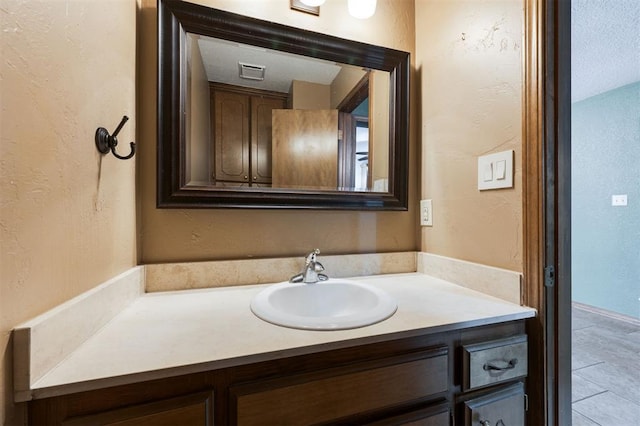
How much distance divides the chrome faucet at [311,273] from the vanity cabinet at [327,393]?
41cm

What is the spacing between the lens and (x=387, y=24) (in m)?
1.30

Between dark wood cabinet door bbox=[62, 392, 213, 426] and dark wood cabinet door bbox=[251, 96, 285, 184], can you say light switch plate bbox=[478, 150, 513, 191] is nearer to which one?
dark wood cabinet door bbox=[251, 96, 285, 184]

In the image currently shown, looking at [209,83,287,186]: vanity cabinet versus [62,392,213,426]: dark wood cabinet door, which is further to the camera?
[209,83,287,186]: vanity cabinet

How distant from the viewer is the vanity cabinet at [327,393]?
1.65 ft

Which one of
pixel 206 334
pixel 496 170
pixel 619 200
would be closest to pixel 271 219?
pixel 206 334

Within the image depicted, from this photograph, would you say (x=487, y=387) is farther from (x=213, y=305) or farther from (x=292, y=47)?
(x=292, y=47)

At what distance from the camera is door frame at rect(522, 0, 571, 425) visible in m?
0.81

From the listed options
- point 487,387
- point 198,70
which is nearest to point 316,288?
point 487,387

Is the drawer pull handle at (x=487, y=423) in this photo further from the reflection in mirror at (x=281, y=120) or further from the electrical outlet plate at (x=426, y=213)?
the reflection in mirror at (x=281, y=120)

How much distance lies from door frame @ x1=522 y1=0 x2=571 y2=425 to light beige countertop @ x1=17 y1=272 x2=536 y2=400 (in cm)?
9

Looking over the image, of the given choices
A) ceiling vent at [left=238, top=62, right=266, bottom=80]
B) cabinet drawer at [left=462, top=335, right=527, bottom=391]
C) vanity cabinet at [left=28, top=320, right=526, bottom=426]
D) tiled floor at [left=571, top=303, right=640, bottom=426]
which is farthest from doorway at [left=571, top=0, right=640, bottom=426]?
ceiling vent at [left=238, top=62, right=266, bottom=80]

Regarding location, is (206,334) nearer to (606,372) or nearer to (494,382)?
(494,382)

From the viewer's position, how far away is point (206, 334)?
65cm

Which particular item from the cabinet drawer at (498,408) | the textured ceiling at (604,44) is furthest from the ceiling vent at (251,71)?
the textured ceiling at (604,44)
